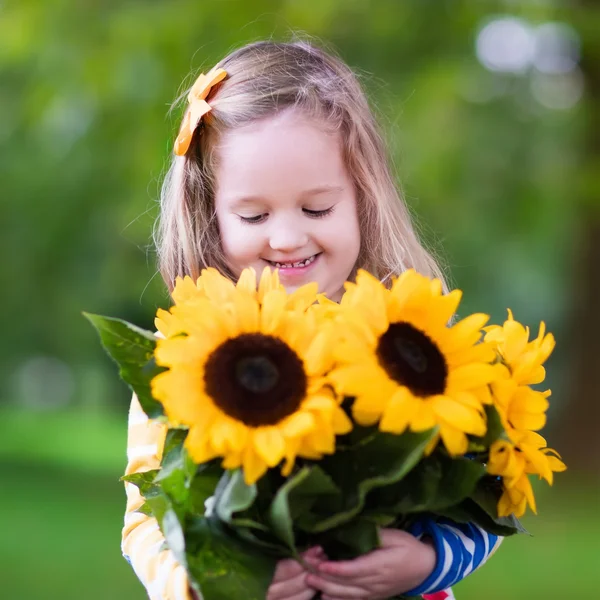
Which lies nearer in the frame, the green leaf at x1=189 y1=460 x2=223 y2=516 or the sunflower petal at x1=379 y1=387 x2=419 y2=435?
the sunflower petal at x1=379 y1=387 x2=419 y2=435

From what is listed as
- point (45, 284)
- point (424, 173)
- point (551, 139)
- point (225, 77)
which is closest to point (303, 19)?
point (424, 173)

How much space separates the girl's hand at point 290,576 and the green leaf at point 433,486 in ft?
0.43

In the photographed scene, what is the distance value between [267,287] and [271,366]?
212 millimetres

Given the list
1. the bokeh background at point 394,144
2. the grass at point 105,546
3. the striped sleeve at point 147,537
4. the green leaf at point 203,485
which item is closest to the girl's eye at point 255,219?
the striped sleeve at point 147,537

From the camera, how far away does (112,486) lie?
45.0 feet

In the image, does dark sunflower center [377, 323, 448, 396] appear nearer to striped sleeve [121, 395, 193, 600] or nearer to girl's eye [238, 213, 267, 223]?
striped sleeve [121, 395, 193, 600]

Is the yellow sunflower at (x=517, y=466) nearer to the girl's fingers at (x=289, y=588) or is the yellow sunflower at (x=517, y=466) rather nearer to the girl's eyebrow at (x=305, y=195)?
the girl's fingers at (x=289, y=588)

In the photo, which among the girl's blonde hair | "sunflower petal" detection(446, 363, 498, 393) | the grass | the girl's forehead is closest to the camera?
"sunflower petal" detection(446, 363, 498, 393)

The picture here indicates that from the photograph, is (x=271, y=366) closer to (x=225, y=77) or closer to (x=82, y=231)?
(x=225, y=77)

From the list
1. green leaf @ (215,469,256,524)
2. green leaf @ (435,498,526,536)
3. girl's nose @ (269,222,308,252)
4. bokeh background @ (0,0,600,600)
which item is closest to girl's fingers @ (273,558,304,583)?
green leaf @ (215,469,256,524)

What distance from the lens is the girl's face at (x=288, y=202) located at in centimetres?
220

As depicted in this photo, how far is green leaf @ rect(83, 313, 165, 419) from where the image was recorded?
5.83ft

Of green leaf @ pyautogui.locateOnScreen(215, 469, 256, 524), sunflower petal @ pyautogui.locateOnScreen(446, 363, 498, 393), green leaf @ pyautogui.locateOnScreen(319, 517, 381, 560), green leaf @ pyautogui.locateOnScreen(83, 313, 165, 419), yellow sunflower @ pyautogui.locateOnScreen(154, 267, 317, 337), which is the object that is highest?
yellow sunflower @ pyautogui.locateOnScreen(154, 267, 317, 337)

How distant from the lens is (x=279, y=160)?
7.15 ft
